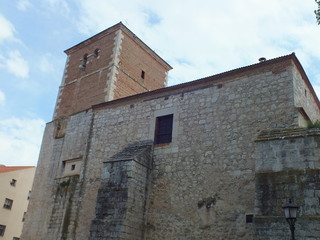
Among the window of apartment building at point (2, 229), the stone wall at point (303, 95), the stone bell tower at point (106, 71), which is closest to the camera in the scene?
the stone wall at point (303, 95)

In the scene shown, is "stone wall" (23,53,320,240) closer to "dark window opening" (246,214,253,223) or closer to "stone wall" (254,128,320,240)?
"dark window opening" (246,214,253,223)

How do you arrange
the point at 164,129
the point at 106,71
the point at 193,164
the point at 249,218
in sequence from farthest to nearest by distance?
the point at 106,71 < the point at 164,129 < the point at 193,164 < the point at 249,218

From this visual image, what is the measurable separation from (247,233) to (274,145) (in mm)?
2347

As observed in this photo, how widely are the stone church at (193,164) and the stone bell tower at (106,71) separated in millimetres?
835

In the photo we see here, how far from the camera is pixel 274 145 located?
765 cm

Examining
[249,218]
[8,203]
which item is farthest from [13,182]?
Result: [249,218]

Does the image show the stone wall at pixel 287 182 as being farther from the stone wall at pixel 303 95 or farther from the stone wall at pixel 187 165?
the stone wall at pixel 303 95

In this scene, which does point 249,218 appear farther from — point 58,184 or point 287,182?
point 58,184

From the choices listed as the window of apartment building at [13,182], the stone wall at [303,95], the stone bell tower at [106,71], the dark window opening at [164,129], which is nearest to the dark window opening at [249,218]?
the stone wall at [303,95]

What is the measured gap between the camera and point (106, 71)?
49.6 feet

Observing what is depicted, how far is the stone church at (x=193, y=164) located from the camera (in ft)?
23.6

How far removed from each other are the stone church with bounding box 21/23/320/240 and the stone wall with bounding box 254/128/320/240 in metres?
0.02

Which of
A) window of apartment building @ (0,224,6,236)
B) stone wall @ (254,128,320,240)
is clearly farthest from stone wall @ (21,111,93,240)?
window of apartment building @ (0,224,6,236)

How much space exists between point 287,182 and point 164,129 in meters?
5.05
